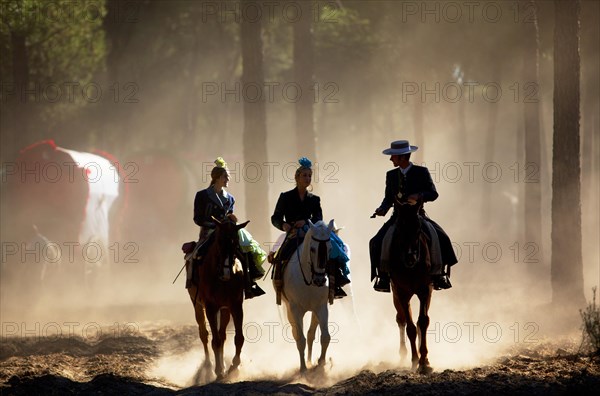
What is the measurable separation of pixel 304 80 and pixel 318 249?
16529 mm

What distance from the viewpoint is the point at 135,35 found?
53.0 m

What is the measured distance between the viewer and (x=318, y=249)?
44.0 feet

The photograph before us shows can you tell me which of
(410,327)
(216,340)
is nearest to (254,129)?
(216,340)

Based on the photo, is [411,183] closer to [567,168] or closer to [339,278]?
[339,278]

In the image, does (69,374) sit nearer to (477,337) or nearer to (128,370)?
(128,370)

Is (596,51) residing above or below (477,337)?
above

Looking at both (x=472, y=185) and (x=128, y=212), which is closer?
(x=128, y=212)

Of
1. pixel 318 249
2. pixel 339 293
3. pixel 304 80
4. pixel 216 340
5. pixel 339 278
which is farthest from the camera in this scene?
pixel 304 80

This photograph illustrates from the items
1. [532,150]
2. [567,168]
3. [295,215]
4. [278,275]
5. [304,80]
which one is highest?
[304,80]

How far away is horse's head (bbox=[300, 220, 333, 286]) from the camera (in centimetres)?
1336

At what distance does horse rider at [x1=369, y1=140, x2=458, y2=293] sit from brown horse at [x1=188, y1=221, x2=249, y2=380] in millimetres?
1915

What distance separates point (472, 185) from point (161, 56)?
2200cm

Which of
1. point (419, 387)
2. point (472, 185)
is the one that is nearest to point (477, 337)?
point (419, 387)

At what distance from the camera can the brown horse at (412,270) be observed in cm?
1321
